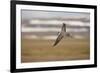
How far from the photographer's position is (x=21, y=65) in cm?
171

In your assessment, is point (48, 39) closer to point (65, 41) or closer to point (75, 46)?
point (65, 41)

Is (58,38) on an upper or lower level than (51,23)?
lower

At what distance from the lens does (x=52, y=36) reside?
1.80 m

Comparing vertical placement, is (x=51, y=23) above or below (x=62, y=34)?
above

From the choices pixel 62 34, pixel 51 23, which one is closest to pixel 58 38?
pixel 62 34

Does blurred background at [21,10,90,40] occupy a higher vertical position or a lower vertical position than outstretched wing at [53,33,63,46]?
higher

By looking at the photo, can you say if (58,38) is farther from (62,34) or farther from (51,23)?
(51,23)

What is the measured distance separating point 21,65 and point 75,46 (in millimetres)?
563

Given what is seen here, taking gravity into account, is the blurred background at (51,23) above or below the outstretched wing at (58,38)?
above

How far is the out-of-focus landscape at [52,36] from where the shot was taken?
5.68 feet

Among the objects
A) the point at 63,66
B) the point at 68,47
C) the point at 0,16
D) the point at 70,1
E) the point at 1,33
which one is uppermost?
the point at 70,1

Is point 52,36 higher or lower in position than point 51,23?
lower

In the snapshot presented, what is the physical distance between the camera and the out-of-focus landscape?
5.68 ft

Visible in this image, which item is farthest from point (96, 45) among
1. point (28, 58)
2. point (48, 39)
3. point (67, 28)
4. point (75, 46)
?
point (28, 58)
